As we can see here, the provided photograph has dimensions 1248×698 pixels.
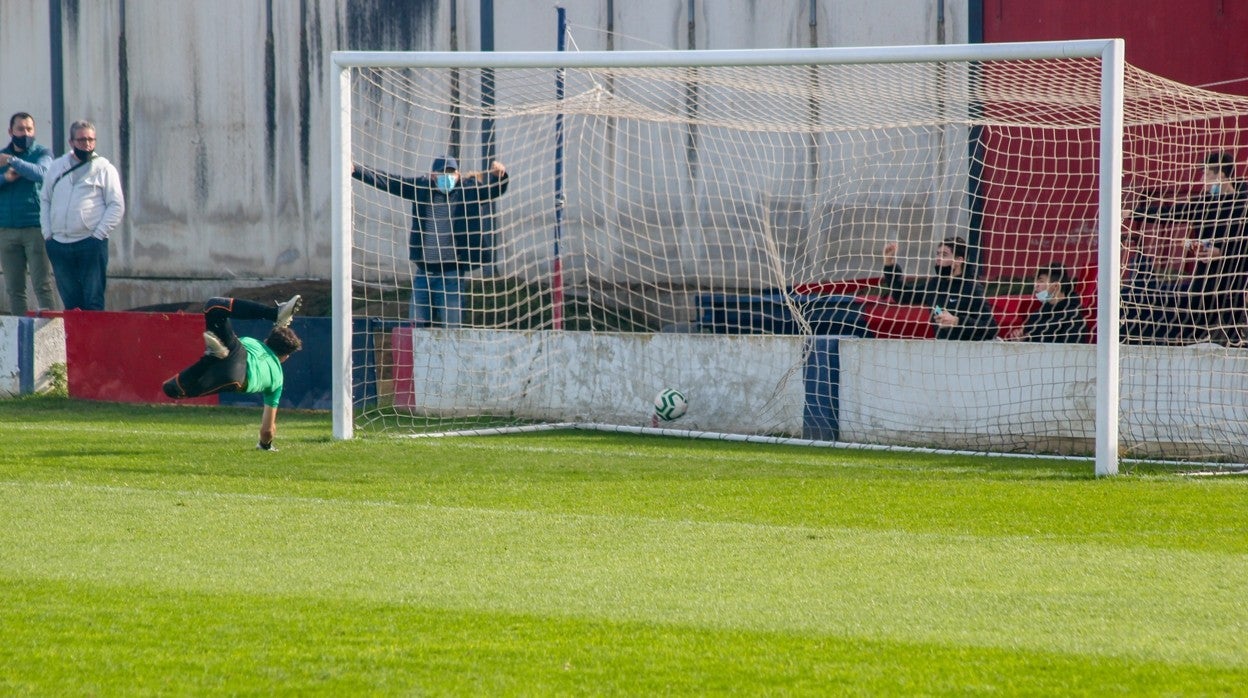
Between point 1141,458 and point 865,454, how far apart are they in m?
1.66

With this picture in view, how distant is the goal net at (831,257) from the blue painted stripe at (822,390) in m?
0.02

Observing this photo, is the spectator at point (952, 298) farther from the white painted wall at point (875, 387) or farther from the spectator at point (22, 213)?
the spectator at point (22, 213)

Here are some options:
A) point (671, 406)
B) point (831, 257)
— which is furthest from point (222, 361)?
point (831, 257)

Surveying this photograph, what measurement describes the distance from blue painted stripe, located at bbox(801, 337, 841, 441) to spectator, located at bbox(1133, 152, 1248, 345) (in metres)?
2.18

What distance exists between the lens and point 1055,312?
10039 mm

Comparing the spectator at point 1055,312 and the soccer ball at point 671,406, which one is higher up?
the spectator at point 1055,312

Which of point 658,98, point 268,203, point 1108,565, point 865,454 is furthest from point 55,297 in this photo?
point 1108,565

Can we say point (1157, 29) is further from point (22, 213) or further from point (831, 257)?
point (22, 213)

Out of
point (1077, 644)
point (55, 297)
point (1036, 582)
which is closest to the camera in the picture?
point (1077, 644)

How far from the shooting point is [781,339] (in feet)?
34.0

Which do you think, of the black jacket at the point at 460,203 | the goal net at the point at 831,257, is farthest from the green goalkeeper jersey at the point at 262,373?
the black jacket at the point at 460,203

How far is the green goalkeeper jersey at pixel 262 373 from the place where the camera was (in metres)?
8.87

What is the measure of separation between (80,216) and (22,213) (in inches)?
49.1

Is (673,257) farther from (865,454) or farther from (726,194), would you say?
(865,454)
